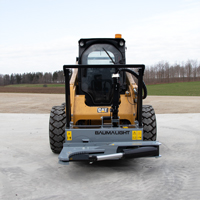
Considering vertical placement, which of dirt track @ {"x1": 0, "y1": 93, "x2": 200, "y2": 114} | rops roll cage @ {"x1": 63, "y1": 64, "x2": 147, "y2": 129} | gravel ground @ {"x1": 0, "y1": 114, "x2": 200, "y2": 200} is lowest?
gravel ground @ {"x1": 0, "y1": 114, "x2": 200, "y2": 200}

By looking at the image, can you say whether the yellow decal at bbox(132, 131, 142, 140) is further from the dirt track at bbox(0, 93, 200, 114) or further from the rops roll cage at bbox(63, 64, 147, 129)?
the dirt track at bbox(0, 93, 200, 114)

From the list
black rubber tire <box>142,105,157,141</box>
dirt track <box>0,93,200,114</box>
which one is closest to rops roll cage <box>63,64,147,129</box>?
black rubber tire <box>142,105,157,141</box>

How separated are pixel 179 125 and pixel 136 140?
5619 mm

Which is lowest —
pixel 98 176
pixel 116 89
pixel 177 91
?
pixel 98 176

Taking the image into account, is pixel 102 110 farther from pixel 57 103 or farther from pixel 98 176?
pixel 57 103

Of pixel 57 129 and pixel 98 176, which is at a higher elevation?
pixel 57 129

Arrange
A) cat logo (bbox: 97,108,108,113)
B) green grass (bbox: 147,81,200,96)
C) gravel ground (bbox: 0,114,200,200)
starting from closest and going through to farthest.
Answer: gravel ground (bbox: 0,114,200,200) → cat logo (bbox: 97,108,108,113) → green grass (bbox: 147,81,200,96)

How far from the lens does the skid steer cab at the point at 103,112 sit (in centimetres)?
472

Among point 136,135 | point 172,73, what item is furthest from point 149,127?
point 172,73

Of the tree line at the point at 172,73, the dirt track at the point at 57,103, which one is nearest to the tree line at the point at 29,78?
the tree line at the point at 172,73

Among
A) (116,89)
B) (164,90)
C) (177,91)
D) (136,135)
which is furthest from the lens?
(164,90)

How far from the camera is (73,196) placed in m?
3.79

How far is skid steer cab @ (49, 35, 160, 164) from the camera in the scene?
4.72m

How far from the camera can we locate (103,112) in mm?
Answer: 5598
